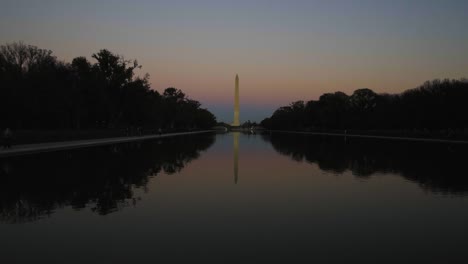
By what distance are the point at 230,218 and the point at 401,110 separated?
63277 millimetres

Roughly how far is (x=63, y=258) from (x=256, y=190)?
717cm

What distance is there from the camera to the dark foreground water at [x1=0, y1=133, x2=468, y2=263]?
6.48m

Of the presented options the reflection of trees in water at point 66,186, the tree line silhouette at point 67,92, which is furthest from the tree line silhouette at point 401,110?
the reflection of trees in water at point 66,186

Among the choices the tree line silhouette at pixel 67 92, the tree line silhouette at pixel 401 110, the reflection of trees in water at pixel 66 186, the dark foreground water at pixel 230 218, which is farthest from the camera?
the tree line silhouette at pixel 401 110

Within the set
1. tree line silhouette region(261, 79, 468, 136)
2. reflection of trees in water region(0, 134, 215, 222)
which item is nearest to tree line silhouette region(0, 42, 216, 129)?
reflection of trees in water region(0, 134, 215, 222)

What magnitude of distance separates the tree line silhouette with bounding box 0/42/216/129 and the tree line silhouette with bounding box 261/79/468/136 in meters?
39.7

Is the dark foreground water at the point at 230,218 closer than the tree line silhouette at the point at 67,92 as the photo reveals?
Yes

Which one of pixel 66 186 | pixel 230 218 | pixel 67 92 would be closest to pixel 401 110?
pixel 67 92

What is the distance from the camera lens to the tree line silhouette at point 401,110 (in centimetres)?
5481

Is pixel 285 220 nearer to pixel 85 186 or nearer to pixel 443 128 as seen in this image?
pixel 85 186

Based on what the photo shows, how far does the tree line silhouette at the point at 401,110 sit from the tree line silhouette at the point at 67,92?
130 feet

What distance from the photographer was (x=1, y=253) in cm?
638

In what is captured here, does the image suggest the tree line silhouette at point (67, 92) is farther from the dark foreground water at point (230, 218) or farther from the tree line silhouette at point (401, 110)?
the tree line silhouette at point (401, 110)

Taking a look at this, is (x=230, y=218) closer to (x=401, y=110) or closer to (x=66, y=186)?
(x=66, y=186)
